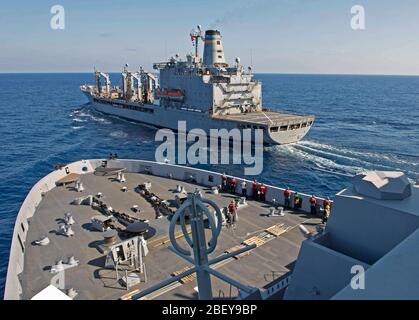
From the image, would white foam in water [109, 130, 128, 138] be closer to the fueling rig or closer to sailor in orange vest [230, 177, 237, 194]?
the fueling rig

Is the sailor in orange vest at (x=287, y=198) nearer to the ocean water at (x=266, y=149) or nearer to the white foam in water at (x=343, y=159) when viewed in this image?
the ocean water at (x=266, y=149)

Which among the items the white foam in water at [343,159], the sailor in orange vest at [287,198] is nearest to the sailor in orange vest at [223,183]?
the sailor in orange vest at [287,198]

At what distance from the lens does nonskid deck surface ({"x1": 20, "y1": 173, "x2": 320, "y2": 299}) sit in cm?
1262

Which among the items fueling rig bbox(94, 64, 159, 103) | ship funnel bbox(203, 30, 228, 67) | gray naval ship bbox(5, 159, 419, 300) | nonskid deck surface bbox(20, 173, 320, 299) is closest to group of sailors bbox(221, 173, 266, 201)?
gray naval ship bbox(5, 159, 419, 300)

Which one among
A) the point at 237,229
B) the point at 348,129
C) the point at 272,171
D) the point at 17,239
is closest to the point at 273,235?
the point at 237,229

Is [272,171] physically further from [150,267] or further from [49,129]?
[49,129]

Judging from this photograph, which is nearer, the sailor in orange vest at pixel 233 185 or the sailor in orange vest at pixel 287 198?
the sailor in orange vest at pixel 287 198

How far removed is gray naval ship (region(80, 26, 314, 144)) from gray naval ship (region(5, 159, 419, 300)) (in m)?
31.8

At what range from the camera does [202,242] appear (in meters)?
7.99

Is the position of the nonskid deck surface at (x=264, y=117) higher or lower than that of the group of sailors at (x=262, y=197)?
higher

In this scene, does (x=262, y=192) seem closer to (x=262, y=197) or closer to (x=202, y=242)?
(x=262, y=197)

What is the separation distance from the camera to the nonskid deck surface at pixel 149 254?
12.6m

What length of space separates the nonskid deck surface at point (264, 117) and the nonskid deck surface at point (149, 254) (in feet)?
109
